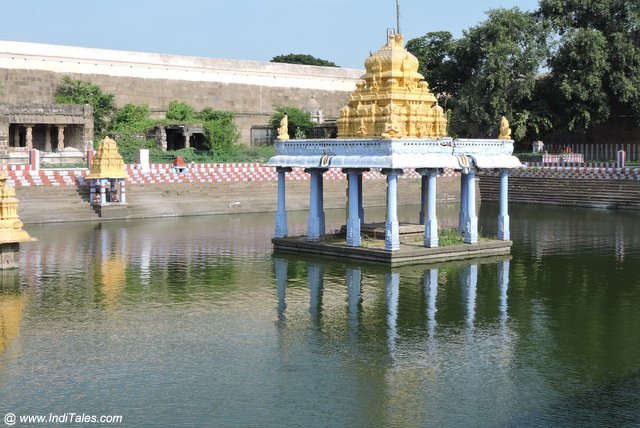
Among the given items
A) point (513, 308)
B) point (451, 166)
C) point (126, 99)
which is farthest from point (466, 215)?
point (126, 99)

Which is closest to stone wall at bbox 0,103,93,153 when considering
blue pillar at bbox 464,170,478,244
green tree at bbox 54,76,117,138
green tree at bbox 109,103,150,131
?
green tree at bbox 54,76,117,138

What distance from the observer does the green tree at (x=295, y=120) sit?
144ft

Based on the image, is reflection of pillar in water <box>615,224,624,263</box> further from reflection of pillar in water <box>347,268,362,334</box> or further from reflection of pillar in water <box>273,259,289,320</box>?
reflection of pillar in water <box>273,259,289,320</box>

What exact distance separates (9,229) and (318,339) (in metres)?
7.55

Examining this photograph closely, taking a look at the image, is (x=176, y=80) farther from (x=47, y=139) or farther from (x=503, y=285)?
(x=503, y=285)

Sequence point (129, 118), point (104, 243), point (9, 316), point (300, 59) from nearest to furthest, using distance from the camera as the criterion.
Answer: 1. point (9, 316)
2. point (104, 243)
3. point (129, 118)
4. point (300, 59)

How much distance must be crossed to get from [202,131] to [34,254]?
71.7ft

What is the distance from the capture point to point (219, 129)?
40.3m

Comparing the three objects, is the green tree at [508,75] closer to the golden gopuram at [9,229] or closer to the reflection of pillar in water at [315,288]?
the reflection of pillar in water at [315,288]

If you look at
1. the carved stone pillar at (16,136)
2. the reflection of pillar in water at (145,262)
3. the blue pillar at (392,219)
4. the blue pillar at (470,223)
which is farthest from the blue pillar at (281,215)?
the carved stone pillar at (16,136)

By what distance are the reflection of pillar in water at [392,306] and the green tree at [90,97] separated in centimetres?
2578

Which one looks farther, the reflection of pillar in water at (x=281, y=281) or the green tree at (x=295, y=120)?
the green tree at (x=295, y=120)

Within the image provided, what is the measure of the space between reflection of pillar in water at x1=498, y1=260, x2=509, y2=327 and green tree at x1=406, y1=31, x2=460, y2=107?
26.4 metres

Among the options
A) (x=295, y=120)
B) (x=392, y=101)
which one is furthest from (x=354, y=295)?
(x=295, y=120)
